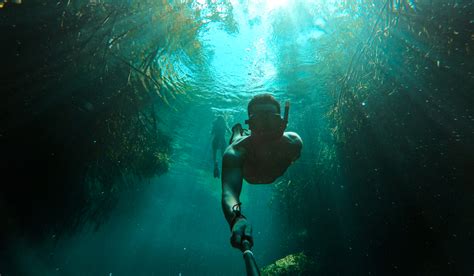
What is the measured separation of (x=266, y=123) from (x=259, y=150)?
0.32 m

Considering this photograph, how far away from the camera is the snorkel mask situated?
2.39 meters

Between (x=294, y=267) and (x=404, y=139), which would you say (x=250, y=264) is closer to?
(x=404, y=139)

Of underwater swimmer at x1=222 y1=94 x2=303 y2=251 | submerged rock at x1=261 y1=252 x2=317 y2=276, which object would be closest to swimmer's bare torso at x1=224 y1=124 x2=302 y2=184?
underwater swimmer at x1=222 y1=94 x2=303 y2=251

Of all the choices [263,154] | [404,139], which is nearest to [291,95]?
[404,139]

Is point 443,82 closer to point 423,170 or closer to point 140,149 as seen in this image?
Result: point 423,170

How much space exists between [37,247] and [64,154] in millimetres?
5247

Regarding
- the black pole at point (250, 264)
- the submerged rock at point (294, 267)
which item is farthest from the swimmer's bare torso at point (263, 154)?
the submerged rock at point (294, 267)

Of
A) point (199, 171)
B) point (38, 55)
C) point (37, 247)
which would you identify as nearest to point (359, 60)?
point (38, 55)

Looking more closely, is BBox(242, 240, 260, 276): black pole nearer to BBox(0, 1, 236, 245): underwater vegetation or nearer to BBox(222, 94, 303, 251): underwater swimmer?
BBox(222, 94, 303, 251): underwater swimmer

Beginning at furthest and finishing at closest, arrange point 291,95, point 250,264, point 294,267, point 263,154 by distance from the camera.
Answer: point 291,95
point 294,267
point 263,154
point 250,264

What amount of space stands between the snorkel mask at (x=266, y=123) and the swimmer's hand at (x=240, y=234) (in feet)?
3.84

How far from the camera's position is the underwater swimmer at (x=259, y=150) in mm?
1953

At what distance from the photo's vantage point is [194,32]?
352 inches

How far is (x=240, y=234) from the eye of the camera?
Answer: 4.41 feet
